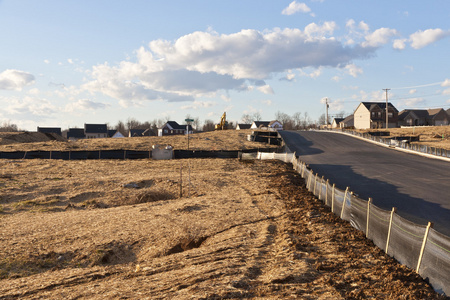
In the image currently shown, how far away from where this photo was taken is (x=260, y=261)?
9234mm

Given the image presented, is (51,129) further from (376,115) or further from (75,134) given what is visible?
(376,115)

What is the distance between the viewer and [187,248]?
37.7 ft

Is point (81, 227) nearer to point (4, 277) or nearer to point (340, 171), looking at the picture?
point (4, 277)

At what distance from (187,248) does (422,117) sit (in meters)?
126

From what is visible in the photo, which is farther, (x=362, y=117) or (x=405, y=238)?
(x=362, y=117)

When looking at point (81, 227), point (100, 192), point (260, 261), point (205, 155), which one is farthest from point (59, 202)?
point (205, 155)

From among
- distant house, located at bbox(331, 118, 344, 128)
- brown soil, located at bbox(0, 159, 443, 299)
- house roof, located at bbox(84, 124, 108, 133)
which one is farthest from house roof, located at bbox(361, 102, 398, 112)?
house roof, located at bbox(84, 124, 108, 133)

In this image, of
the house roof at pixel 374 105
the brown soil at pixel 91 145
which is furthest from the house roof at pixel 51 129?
the house roof at pixel 374 105

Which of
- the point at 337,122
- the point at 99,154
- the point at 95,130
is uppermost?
Answer: the point at 337,122

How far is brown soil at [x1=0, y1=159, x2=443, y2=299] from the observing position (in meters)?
7.58

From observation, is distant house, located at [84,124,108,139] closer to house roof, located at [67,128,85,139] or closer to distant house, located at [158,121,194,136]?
house roof, located at [67,128,85,139]

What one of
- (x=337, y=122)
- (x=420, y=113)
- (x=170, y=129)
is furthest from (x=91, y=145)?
(x=420, y=113)

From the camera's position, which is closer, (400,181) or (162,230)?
(162,230)

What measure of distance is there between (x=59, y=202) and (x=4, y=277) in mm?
9946
